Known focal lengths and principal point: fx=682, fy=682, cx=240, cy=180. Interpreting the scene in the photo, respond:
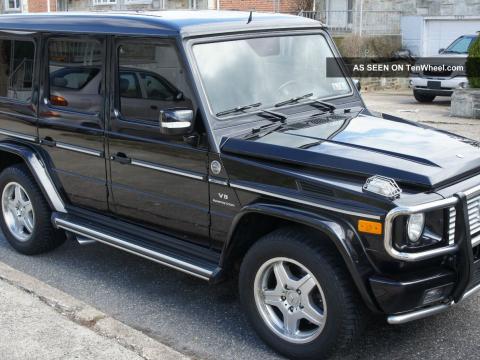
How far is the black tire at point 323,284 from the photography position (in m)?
3.61

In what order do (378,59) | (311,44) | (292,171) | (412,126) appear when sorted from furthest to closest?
1. (378,59)
2. (311,44)
3. (412,126)
4. (292,171)

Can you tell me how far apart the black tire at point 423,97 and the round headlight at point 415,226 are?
13.8 meters

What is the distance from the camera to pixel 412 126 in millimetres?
4664

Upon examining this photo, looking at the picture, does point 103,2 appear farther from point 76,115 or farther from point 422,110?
point 76,115

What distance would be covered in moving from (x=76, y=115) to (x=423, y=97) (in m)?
13.1

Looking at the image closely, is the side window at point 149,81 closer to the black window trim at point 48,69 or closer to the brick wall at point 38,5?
the black window trim at point 48,69

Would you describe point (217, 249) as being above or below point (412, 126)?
below

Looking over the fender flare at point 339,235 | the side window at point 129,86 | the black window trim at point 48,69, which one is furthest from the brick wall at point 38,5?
the fender flare at point 339,235

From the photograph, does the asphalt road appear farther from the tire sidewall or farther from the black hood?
the black hood

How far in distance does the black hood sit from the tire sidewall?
0.49 metres

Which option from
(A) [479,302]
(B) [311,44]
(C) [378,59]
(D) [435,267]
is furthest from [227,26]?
(C) [378,59]

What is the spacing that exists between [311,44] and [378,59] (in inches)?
659

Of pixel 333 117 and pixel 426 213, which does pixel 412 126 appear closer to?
pixel 333 117

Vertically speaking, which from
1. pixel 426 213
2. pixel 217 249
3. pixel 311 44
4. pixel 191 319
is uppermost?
pixel 311 44
